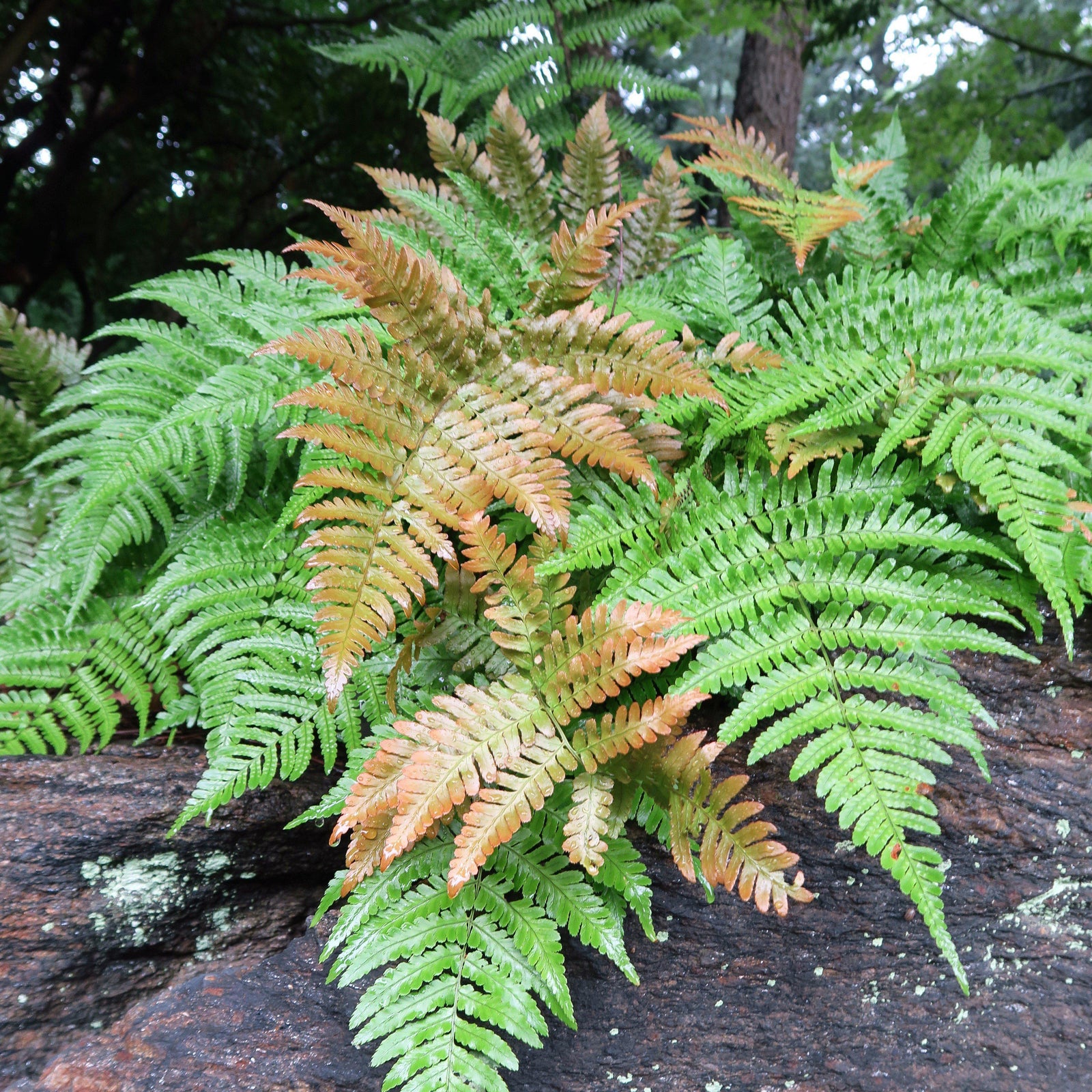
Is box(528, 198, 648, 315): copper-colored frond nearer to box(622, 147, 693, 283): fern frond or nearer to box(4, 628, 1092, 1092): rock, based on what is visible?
box(622, 147, 693, 283): fern frond

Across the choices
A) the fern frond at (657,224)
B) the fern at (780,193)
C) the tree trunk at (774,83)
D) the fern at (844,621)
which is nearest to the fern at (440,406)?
the fern at (844,621)

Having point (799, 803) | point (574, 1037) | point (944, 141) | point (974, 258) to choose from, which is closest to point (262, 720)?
point (574, 1037)

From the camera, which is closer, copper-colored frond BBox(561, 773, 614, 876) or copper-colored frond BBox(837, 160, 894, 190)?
copper-colored frond BBox(561, 773, 614, 876)

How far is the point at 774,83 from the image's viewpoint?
556cm

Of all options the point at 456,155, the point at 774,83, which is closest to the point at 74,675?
the point at 456,155

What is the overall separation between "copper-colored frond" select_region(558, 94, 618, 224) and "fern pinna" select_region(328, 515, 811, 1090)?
4.52 ft

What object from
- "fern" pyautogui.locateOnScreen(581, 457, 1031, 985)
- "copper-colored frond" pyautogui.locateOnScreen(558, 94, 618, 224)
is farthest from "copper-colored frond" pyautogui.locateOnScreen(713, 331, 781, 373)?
"copper-colored frond" pyautogui.locateOnScreen(558, 94, 618, 224)

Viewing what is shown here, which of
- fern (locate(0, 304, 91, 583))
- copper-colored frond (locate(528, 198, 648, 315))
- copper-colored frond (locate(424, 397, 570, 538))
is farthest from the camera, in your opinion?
fern (locate(0, 304, 91, 583))

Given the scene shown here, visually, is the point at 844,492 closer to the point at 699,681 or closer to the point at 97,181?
the point at 699,681

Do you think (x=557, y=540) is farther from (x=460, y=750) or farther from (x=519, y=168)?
(x=519, y=168)

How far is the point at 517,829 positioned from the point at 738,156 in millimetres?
2212

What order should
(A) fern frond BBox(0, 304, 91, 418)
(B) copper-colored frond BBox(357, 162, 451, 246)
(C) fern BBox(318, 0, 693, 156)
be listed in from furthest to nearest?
(C) fern BBox(318, 0, 693, 156) < (A) fern frond BBox(0, 304, 91, 418) < (B) copper-colored frond BBox(357, 162, 451, 246)

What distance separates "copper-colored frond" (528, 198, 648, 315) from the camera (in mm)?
1877

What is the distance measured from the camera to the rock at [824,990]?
5.18ft
